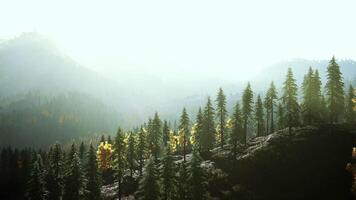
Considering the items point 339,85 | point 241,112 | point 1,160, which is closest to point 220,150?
point 241,112

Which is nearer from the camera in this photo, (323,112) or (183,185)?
(183,185)

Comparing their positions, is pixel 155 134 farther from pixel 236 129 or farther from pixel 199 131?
pixel 236 129

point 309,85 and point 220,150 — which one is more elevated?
point 309,85

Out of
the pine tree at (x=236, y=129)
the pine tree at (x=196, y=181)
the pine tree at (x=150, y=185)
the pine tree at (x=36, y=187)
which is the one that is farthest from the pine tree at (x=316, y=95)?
the pine tree at (x=36, y=187)


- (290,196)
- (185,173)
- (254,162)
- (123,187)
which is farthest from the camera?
(123,187)

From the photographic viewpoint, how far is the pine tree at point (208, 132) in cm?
9580

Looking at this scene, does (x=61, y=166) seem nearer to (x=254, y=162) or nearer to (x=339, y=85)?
(x=254, y=162)

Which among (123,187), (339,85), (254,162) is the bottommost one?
(123,187)

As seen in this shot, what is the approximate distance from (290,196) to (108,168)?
56914mm

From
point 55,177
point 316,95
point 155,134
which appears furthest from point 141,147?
point 316,95

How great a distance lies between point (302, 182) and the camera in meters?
68.4

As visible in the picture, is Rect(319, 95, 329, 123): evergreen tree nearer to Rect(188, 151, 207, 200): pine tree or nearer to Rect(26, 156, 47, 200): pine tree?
Rect(188, 151, 207, 200): pine tree

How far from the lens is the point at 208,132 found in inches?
3794

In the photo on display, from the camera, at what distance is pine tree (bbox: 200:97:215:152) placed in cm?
9580
